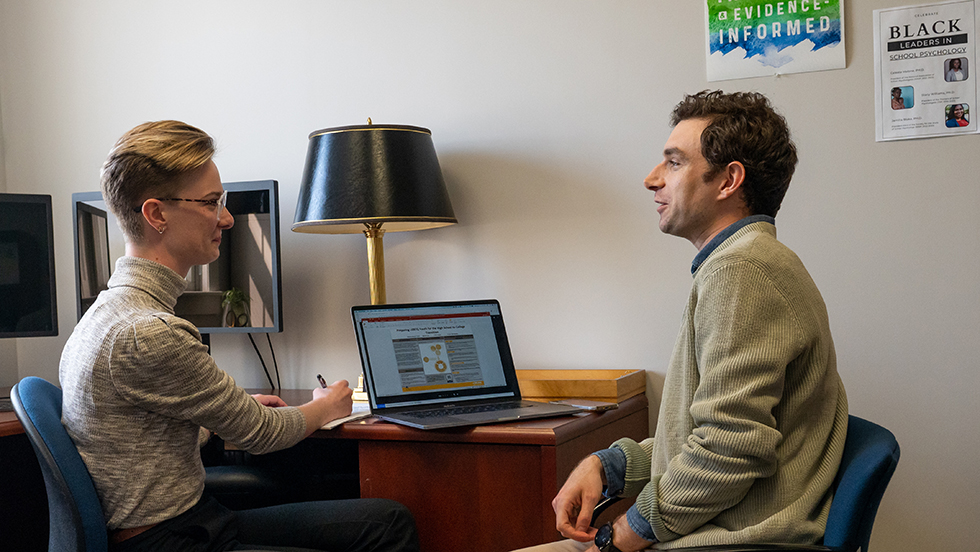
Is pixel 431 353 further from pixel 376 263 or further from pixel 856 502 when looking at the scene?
pixel 856 502

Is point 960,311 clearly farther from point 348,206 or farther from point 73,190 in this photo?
point 73,190

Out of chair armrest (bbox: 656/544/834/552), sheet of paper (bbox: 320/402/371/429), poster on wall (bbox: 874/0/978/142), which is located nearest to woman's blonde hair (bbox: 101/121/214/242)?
sheet of paper (bbox: 320/402/371/429)

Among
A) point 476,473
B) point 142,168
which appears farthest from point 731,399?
point 142,168

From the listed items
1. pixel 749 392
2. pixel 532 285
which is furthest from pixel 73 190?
pixel 749 392

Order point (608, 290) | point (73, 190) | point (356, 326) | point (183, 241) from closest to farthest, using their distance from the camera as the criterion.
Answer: point (183, 241) < point (356, 326) < point (608, 290) < point (73, 190)

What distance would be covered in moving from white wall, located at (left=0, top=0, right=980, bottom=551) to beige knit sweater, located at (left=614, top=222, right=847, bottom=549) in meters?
0.94

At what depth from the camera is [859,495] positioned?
3.41 ft

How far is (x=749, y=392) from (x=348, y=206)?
4.13ft

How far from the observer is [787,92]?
2043 mm

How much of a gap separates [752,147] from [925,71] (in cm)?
94

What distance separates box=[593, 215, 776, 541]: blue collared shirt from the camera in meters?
1.18

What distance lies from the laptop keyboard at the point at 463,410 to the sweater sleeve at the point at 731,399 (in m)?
0.71

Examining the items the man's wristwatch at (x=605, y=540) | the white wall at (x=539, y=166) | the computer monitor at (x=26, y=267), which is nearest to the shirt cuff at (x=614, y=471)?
the man's wristwatch at (x=605, y=540)

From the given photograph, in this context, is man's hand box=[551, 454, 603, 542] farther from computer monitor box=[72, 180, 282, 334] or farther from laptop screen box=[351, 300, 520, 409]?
computer monitor box=[72, 180, 282, 334]
